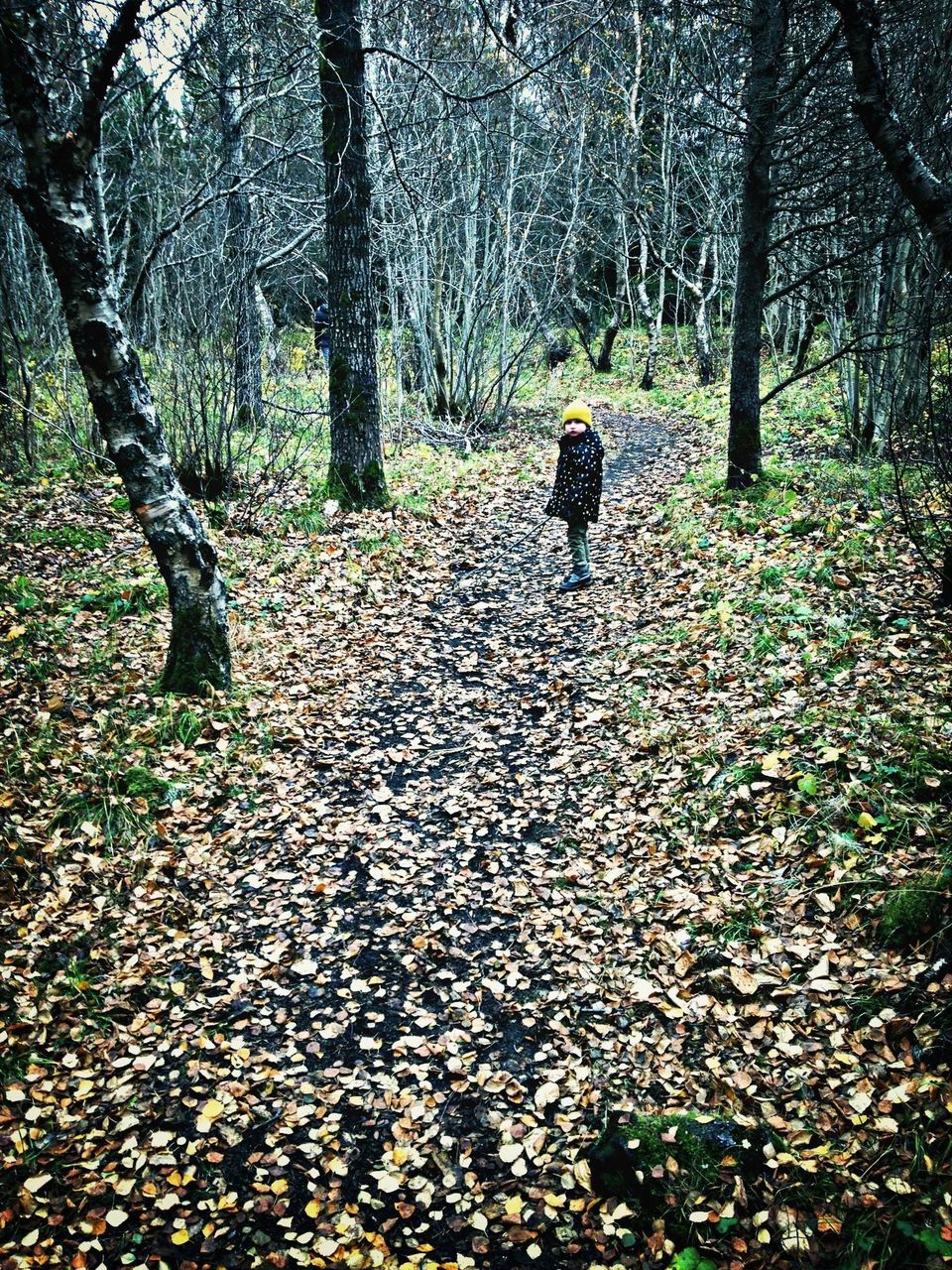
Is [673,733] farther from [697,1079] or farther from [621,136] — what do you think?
[621,136]

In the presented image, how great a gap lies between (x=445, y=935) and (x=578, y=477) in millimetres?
5936

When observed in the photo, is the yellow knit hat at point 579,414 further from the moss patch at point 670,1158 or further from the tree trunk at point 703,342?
the tree trunk at point 703,342

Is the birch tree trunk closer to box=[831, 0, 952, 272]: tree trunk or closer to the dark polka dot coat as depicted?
the dark polka dot coat

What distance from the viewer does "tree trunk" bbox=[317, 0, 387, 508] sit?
8.72 meters

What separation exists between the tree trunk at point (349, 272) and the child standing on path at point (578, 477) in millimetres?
2681

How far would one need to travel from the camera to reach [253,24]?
9242 mm

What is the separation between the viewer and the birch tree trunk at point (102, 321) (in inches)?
186

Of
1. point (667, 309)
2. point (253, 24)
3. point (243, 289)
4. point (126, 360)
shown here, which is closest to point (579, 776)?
point (126, 360)

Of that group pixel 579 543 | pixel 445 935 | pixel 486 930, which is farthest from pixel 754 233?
pixel 445 935

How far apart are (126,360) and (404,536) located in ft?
15.8

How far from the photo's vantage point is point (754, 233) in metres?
8.54

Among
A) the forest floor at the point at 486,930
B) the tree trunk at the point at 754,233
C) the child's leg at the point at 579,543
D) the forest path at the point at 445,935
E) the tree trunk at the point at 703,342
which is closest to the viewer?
the forest floor at the point at 486,930

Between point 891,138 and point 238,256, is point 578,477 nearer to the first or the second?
point 891,138

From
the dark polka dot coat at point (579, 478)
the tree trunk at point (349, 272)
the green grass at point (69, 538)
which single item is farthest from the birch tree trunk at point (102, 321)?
the dark polka dot coat at point (579, 478)
